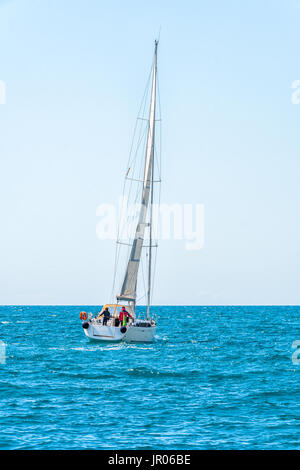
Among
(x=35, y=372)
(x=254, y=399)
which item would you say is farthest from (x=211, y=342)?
(x=254, y=399)

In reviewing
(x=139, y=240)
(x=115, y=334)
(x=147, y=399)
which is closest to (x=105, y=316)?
(x=115, y=334)

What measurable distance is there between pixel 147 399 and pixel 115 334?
18.9 meters

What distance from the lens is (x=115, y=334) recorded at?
44.2 meters

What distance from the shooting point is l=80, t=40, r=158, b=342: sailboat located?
44.5 metres

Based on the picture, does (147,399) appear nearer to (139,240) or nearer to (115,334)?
(115,334)

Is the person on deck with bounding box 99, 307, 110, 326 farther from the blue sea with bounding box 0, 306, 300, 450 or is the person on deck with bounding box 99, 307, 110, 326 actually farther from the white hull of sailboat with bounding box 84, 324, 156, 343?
the blue sea with bounding box 0, 306, 300, 450

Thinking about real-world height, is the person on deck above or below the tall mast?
below

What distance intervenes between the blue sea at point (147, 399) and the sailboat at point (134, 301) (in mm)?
1134

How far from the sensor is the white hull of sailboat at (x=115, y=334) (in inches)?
1742

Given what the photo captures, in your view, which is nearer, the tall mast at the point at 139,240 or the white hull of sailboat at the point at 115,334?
the white hull of sailboat at the point at 115,334

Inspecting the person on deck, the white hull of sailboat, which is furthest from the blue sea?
the person on deck

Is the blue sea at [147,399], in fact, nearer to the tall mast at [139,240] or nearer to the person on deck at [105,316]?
the person on deck at [105,316]

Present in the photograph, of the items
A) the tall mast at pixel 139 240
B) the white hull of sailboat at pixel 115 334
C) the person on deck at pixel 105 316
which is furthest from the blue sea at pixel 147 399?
the tall mast at pixel 139 240
